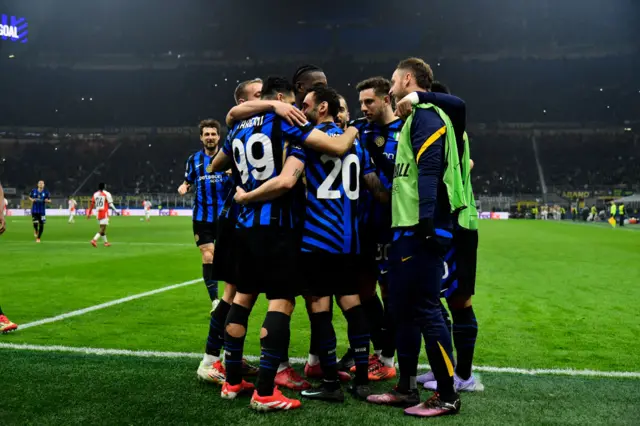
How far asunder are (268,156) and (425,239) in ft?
3.88

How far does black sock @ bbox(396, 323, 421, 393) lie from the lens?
12.4 ft

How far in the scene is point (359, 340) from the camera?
13.8 feet

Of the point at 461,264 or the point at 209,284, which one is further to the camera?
the point at 209,284

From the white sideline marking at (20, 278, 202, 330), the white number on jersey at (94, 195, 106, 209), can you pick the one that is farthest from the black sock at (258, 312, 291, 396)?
the white number on jersey at (94, 195, 106, 209)

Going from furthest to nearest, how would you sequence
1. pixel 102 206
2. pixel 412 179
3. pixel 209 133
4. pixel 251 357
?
pixel 102 206 < pixel 209 133 < pixel 251 357 < pixel 412 179

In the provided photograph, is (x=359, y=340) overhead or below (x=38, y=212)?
below

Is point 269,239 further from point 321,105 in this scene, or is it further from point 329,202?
point 321,105

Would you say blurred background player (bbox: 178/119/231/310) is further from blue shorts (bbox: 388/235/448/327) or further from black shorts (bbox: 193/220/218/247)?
blue shorts (bbox: 388/235/448/327)

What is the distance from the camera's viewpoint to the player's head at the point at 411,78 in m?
3.94

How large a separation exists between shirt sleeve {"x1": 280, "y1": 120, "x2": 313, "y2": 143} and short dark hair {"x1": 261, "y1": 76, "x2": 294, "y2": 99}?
31cm

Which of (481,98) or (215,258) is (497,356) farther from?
(481,98)

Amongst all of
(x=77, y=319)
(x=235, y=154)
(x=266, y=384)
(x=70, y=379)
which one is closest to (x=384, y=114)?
(x=235, y=154)

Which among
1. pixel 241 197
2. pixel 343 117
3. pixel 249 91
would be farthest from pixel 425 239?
pixel 249 91

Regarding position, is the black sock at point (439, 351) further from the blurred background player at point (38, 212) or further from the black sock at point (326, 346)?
the blurred background player at point (38, 212)
